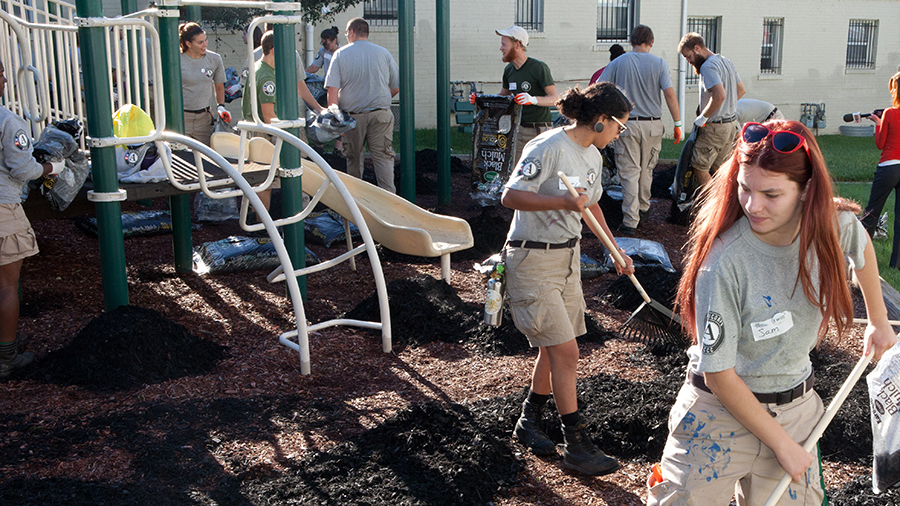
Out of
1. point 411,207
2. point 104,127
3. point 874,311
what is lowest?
point 411,207

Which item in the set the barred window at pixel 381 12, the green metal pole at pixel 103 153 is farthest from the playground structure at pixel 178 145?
the barred window at pixel 381 12

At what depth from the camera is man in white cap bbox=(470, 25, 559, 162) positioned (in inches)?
326

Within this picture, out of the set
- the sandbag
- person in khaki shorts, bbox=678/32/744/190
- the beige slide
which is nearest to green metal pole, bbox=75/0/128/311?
the beige slide

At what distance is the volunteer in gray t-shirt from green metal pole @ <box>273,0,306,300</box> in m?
2.12

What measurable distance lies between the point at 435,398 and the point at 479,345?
0.87 m

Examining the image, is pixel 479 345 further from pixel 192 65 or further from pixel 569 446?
pixel 192 65

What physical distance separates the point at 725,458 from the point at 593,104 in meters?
1.75

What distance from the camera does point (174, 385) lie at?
446 cm

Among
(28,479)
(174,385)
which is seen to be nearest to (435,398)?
(174,385)

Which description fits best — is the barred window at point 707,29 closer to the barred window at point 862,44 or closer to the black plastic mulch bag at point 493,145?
the barred window at point 862,44

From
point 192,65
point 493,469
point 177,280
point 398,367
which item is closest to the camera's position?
point 493,469

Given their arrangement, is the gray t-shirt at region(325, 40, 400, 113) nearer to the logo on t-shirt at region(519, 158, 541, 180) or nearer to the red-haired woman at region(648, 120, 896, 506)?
the logo on t-shirt at region(519, 158, 541, 180)

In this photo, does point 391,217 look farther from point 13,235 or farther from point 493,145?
point 13,235

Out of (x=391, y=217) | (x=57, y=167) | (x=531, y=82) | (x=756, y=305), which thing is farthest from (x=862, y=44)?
(x=756, y=305)
